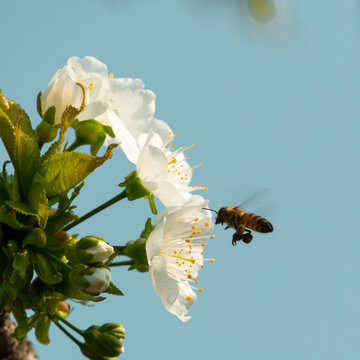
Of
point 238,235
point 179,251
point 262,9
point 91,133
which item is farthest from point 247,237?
point 262,9

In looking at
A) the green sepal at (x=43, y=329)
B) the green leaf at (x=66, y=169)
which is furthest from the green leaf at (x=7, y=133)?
the green sepal at (x=43, y=329)

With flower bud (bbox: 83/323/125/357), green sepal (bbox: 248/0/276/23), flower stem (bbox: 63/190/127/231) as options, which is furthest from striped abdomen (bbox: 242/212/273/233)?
green sepal (bbox: 248/0/276/23)

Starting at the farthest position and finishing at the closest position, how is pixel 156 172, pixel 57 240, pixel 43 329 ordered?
pixel 43 329
pixel 156 172
pixel 57 240

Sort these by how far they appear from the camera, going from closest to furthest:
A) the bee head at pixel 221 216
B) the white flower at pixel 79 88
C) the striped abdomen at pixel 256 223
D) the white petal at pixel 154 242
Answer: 1. the white petal at pixel 154 242
2. the white flower at pixel 79 88
3. the striped abdomen at pixel 256 223
4. the bee head at pixel 221 216

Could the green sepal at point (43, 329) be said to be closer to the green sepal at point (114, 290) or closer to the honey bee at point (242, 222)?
the green sepal at point (114, 290)

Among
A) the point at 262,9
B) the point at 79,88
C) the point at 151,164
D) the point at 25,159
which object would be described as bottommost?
the point at 25,159

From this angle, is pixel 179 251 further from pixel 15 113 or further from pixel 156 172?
pixel 15 113
